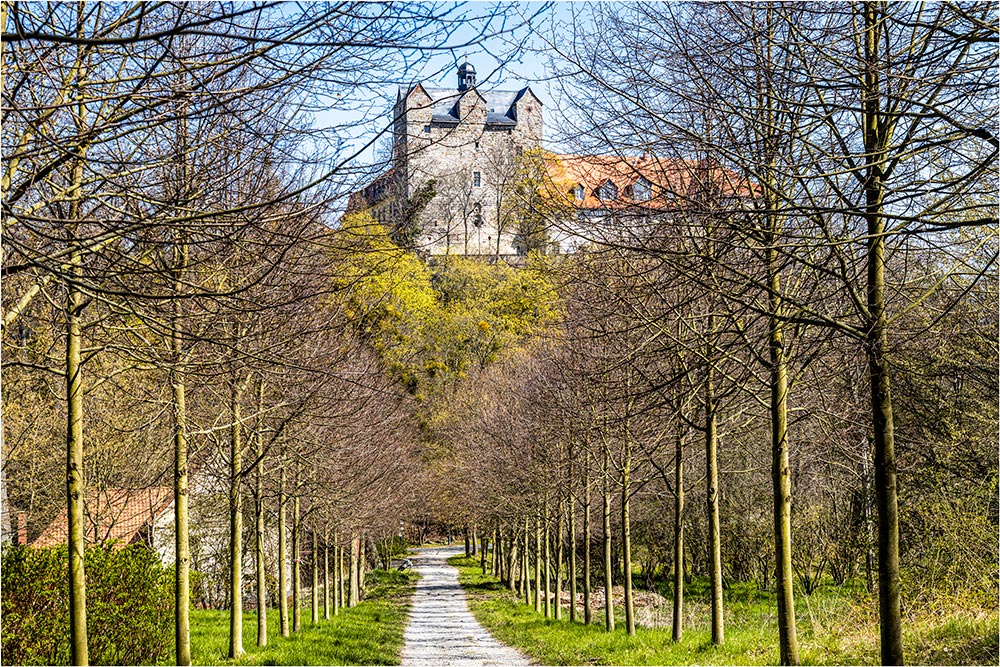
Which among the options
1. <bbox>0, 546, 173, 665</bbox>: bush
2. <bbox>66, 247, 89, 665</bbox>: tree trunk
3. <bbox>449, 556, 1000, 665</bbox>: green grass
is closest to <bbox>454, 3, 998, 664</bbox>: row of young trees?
<bbox>449, 556, 1000, 665</bbox>: green grass

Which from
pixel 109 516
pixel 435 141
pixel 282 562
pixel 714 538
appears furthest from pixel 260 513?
pixel 435 141

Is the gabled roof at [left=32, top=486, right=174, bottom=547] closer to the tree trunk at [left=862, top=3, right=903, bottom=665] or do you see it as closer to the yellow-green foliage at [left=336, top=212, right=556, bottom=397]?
the tree trunk at [left=862, top=3, right=903, bottom=665]

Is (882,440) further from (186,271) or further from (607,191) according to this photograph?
(186,271)

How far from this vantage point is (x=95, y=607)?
11180mm

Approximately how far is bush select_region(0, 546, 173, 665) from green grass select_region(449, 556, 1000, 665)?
5.40 m

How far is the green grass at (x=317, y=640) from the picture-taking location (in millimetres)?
13211

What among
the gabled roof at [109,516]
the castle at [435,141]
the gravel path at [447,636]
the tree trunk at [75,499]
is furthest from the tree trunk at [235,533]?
Answer: the castle at [435,141]

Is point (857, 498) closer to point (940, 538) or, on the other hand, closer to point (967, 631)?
point (940, 538)

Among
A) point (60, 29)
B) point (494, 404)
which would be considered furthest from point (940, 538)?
point (494, 404)

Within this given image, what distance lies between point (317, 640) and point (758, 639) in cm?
742

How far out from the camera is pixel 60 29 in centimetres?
594

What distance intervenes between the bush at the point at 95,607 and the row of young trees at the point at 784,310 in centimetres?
622

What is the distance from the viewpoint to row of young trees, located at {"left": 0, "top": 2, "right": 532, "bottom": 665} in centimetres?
439

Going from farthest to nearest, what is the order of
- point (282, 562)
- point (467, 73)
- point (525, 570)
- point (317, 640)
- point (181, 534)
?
point (525, 570) < point (282, 562) < point (317, 640) < point (181, 534) < point (467, 73)
